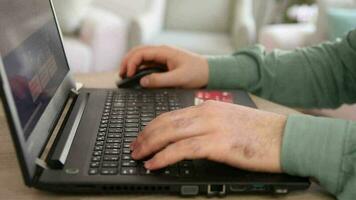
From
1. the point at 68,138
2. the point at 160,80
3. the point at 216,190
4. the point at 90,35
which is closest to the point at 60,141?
the point at 68,138

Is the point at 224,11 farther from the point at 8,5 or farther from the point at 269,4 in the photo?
the point at 8,5

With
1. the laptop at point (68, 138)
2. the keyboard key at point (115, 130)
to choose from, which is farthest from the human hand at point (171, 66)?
the keyboard key at point (115, 130)

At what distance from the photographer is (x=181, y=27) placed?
110 inches

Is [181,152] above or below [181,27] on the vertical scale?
above

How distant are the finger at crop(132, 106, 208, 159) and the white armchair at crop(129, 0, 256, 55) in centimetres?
181

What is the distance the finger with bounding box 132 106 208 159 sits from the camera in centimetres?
56

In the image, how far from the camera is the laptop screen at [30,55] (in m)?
0.54

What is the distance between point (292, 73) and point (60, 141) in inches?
20.9

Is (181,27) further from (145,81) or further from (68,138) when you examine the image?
(68,138)

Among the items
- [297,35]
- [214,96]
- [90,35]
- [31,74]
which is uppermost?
[31,74]

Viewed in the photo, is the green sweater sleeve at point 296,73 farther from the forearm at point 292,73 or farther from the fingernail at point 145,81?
the fingernail at point 145,81

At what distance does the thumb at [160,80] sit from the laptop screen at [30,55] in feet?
0.53

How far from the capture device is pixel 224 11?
2725 millimetres

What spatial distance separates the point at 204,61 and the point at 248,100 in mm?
139
